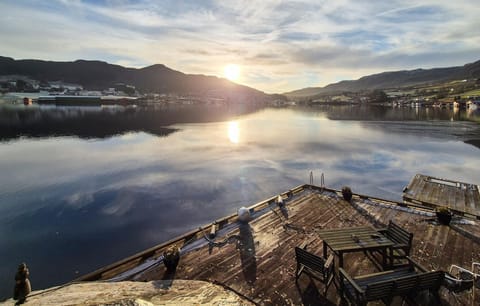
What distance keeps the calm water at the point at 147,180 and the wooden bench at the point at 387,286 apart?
918 cm

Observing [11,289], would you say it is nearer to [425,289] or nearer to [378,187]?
[425,289]

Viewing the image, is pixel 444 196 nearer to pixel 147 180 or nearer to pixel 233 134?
pixel 147 180

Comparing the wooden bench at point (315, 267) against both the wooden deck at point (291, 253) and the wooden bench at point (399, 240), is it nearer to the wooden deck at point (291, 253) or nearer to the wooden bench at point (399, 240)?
the wooden deck at point (291, 253)

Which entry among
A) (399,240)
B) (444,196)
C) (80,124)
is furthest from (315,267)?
(80,124)

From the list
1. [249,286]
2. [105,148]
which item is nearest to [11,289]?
[249,286]

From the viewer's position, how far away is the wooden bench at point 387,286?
16.8 ft

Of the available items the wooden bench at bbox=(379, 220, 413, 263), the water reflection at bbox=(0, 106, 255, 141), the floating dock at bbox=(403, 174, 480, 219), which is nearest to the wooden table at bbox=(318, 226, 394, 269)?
the wooden bench at bbox=(379, 220, 413, 263)

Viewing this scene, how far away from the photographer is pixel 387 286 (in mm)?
5184

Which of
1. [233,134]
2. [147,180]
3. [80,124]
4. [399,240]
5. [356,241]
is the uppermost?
[80,124]

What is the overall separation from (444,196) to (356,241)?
12578 millimetres

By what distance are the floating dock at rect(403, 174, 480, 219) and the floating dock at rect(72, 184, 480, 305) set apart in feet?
15.8

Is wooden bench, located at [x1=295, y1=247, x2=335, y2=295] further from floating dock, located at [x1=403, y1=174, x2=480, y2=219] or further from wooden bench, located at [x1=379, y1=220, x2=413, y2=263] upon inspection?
floating dock, located at [x1=403, y1=174, x2=480, y2=219]

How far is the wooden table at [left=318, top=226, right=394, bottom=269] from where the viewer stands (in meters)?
6.59

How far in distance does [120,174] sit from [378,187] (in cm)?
2157
